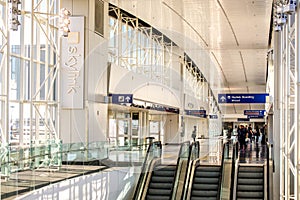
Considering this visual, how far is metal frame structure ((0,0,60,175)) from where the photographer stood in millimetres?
14789

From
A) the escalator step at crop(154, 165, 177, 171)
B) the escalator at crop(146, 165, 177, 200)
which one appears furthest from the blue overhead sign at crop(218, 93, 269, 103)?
the escalator at crop(146, 165, 177, 200)

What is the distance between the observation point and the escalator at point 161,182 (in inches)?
630

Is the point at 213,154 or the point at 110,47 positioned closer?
the point at 213,154

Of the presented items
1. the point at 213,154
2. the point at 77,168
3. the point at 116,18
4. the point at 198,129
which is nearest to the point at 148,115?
the point at 198,129

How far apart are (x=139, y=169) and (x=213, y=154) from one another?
16.2 feet

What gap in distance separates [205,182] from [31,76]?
22.3 feet

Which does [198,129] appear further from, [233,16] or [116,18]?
[233,16]

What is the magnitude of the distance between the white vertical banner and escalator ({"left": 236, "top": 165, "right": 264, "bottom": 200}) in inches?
267

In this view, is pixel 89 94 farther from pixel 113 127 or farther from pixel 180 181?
pixel 113 127

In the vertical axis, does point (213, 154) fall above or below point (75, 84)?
below

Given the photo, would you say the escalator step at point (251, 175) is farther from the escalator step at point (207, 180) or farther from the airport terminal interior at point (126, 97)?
the escalator step at point (207, 180)

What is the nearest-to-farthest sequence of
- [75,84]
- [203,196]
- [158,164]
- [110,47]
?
[203,196] < [158,164] < [75,84] < [110,47]

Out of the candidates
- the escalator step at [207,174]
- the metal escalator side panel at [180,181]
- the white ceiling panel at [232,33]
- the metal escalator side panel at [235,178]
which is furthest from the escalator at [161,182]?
the white ceiling panel at [232,33]

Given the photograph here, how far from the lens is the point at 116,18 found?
78.9 feet
